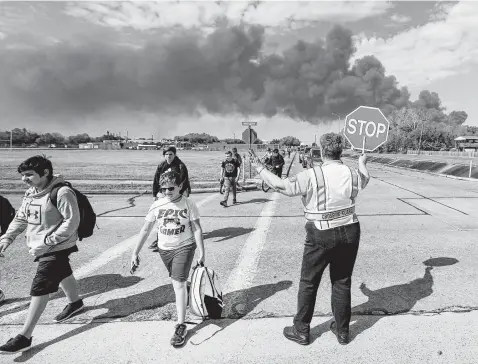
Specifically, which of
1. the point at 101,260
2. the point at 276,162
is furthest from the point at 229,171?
the point at 101,260

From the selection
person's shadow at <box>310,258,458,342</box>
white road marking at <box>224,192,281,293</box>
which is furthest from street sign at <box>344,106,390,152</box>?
white road marking at <box>224,192,281,293</box>

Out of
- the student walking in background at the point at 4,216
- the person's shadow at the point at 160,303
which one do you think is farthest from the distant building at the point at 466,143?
the student walking in background at the point at 4,216

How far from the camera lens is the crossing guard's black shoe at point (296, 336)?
3.18 meters

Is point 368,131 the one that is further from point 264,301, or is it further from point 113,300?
point 113,300

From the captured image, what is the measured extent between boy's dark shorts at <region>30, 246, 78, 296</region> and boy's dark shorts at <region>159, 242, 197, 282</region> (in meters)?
0.99

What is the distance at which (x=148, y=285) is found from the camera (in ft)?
15.1

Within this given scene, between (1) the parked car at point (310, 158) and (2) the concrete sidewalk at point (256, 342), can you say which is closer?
(2) the concrete sidewalk at point (256, 342)

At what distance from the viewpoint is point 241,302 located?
4.04 metres

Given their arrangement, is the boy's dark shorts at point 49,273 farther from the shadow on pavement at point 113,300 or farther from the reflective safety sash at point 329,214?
the reflective safety sash at point 329,214

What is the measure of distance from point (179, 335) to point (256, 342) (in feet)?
2.27

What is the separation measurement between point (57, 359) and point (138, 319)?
32.4 inches

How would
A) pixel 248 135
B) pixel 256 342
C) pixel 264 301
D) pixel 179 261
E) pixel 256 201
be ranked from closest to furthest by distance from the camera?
pixel 256 342 < pixel 179 261 < pixel 264 301 < pixel 256 201 < pixel 248 135

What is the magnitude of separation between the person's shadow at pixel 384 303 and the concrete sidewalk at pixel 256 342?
0.02m

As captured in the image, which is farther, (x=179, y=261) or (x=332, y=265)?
(x=179, y=261)
